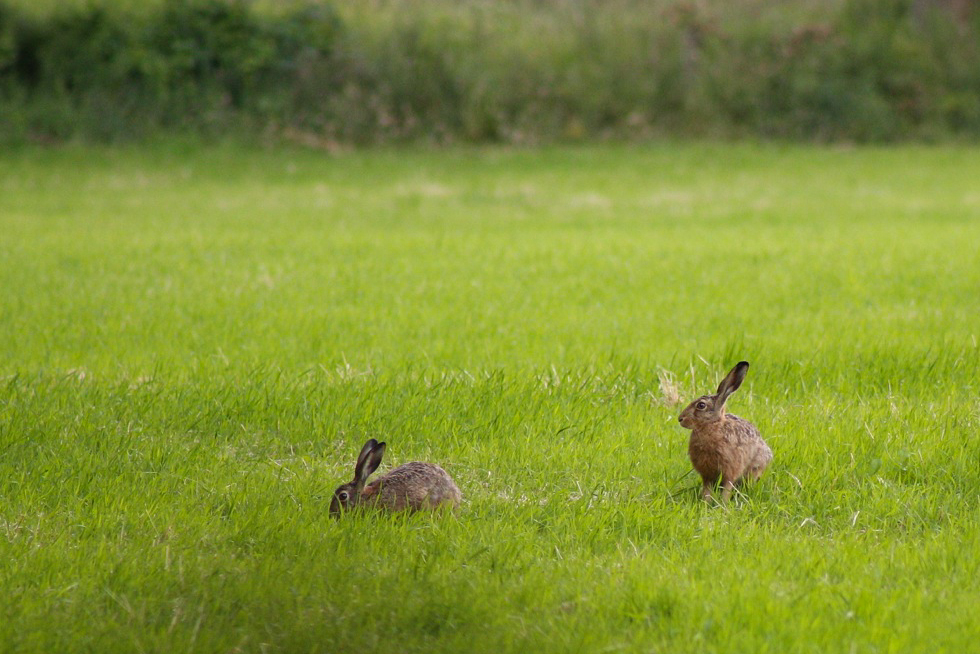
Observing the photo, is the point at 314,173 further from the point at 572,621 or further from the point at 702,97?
the point at 572,621

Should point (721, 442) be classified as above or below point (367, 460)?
above

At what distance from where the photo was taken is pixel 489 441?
5.38 m

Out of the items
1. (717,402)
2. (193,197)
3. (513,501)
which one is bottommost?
(193,197)

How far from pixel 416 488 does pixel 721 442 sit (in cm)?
120

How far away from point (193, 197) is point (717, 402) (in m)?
14.0

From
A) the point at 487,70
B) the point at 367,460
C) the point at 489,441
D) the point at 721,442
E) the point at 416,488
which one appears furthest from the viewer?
the point at 487,70

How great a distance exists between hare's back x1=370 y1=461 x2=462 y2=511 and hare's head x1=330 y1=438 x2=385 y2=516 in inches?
3.4

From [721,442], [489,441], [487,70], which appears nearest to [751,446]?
[721,442]

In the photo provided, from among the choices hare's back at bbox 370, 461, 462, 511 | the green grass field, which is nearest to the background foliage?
the green grass field

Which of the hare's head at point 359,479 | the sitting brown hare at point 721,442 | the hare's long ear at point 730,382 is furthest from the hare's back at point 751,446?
the hare's head at point 359,479

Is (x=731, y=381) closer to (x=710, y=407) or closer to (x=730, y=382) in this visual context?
(x=730, y=382)

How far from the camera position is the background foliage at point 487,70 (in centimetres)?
2281

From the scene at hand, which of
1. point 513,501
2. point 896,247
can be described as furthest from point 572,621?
point 896,247

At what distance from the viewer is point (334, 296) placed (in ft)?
30.7
